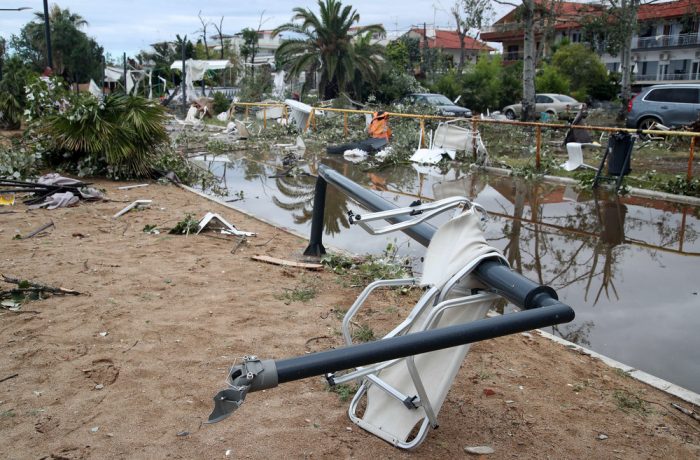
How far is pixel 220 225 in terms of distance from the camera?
831 cm

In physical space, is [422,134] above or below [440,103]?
below

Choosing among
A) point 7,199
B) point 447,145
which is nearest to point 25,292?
point 7,199

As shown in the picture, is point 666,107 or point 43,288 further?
point 666,107

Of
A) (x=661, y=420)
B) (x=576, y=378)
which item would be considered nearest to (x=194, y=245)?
(x=576, y=378)

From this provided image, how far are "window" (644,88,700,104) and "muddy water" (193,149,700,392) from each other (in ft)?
38.2

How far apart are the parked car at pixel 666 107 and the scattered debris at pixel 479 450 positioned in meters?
20.5

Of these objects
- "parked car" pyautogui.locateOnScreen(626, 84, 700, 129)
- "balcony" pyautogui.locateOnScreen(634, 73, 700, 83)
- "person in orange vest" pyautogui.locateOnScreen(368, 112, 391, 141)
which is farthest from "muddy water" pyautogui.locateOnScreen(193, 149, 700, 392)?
"balcony" pyautogui.locateOnScreen(634, 73, 700, 83)

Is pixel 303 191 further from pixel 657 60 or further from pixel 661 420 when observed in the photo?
pixel 657 60

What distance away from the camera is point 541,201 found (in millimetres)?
11234

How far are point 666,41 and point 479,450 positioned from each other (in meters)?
63.1

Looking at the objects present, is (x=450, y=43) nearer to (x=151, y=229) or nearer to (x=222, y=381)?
(x=151, y=229)

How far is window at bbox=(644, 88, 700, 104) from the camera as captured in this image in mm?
21438

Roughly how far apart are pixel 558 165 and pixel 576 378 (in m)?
10.9

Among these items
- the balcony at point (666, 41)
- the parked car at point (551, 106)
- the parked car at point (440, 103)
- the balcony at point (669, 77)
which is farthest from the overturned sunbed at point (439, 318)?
the balcony at point (669, 77)
